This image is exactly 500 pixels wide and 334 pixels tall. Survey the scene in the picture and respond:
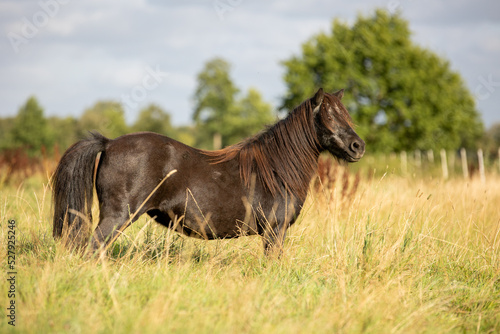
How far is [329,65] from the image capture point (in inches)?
1201

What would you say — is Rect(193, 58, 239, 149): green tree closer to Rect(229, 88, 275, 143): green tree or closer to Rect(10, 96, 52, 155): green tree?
Rect(229, 88, 275, 143): green tree

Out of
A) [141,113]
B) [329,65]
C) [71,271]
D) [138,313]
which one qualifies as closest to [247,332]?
[138,313]

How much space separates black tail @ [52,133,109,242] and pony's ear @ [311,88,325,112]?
228 cm

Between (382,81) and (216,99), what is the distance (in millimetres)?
30436

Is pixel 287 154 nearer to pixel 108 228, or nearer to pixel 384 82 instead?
pixel 108 228

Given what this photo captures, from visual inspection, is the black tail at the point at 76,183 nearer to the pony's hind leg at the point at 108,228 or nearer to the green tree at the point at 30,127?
the pony's hind leg at the point at 108,228

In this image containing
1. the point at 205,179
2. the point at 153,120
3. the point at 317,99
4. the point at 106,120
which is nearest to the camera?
the point at 205,179

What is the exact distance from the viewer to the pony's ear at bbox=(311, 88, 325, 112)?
4454mm

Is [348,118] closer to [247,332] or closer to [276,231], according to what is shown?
[276,231]

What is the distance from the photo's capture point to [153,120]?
174 ft

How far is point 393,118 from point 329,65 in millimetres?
6355

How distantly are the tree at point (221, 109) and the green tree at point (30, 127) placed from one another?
20.2 m

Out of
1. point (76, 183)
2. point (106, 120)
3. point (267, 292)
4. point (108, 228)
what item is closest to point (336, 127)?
point (267, 292)

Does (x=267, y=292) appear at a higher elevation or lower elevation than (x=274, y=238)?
lower
